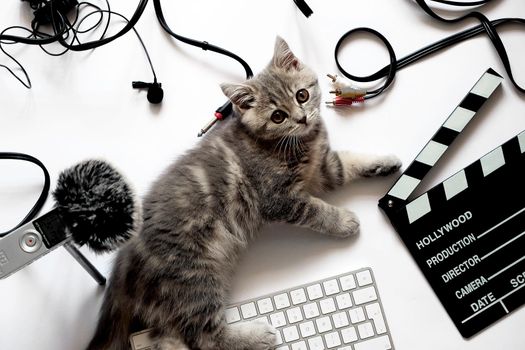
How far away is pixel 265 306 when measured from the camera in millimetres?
1168

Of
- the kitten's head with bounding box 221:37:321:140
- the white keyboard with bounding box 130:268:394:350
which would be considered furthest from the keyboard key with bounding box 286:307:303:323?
the kitten's head with bounding box 221:37:321:140

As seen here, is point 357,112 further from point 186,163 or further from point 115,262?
point 115,262

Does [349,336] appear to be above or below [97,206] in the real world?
below

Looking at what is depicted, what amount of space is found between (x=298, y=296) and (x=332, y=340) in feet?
0.39

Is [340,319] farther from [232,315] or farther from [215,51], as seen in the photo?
[215,51]

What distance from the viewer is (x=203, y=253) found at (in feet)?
3.72

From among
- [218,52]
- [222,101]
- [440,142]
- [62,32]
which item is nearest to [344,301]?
[440,142]

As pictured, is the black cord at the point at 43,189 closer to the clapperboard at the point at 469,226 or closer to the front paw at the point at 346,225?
the front paw at the point at 346,225

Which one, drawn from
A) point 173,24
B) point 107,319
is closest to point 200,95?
point 173,24

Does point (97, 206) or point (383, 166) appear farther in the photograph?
point (383, 166)

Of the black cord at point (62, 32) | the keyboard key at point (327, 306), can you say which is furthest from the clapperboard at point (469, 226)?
the black cord at point (62, 32)

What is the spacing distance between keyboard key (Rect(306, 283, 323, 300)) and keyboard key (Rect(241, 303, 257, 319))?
0.13 m

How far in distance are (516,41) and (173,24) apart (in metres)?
0.83

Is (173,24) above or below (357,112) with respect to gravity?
above
